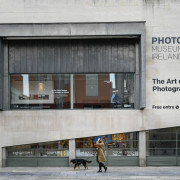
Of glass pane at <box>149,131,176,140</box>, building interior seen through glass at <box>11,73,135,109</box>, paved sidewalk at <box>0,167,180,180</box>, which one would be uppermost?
building interior seen through glass at <box>11,73,135,109</box>

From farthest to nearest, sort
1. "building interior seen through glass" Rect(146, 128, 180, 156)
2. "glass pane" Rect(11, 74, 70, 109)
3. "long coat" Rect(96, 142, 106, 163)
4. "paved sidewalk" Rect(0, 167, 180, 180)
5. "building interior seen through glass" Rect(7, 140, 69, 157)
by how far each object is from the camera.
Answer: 1. "glass pane" Rect(11, 74, 70, 109)
2. "building interior seen through glass" Rect(7, 140, 69, 157)
3. "building interior seen through glass" Rect(146, 128, 180, 156)
4. "long coat" Rect(96, 142, 106, 163)
5. "paved sidewalk" Rect(0, 167, 180, 180)

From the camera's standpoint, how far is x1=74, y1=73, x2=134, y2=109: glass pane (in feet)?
70.5

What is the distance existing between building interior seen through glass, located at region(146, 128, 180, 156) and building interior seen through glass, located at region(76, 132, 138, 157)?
963 mm

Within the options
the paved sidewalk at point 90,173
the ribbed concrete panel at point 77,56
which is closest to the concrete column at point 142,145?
the paved sidewalk at point 90,173

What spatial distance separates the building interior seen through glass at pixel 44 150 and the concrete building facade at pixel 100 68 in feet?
0.70

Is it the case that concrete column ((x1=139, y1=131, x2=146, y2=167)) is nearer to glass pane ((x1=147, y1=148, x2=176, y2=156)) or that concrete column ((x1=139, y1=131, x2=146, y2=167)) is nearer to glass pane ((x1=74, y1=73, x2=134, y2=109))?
glass pane ((x1=147, y1=148, x2=176, y2=156))

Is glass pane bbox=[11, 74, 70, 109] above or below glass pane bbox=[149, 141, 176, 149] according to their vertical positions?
above

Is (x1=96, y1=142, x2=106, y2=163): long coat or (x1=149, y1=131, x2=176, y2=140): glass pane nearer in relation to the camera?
(x1=96, y1=142, x2=106, y2=163): long coat

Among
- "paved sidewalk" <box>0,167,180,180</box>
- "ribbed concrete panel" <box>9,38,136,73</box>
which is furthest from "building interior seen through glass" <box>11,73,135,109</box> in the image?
"paved sidewalk" <box>0,167,180,180</box>

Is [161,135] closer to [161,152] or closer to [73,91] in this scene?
[161,152]

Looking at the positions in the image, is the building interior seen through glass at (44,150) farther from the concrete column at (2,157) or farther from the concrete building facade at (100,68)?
the concrete column at (2,157)

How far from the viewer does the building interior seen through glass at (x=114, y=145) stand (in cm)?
2123

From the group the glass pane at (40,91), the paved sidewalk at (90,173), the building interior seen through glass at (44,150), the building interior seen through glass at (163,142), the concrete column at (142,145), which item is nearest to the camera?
the paved sidewalk at (90,173)

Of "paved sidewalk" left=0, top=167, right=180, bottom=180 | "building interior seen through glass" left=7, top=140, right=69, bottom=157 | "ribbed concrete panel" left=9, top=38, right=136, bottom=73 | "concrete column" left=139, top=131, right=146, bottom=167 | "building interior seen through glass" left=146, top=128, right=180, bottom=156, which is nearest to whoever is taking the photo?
"paved sidewalk" left=0, top=167, right=180, bottom=180
